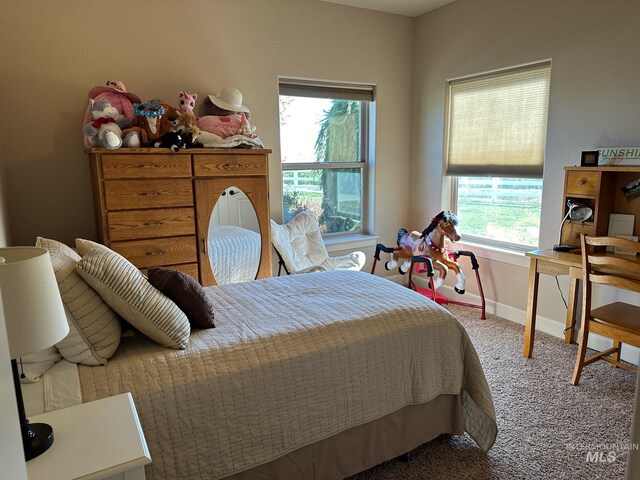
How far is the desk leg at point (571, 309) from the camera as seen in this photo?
9.25ft

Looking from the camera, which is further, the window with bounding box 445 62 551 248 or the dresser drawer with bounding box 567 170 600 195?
the window with bounding box 445 62 551 248

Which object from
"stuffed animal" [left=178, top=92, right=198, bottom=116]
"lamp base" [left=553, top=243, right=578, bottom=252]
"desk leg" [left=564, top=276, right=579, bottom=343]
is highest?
"stuffed animal" [left=178, top=92, right=198, bottom=116]

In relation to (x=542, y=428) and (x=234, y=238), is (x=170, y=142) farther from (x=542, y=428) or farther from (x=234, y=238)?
(x=542, y=428)

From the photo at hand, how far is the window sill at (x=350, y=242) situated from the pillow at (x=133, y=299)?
7.93 feet

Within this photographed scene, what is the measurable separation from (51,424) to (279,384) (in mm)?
666

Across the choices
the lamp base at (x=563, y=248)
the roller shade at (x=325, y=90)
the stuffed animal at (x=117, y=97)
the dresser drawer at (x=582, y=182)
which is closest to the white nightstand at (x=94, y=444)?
the stuffed animal at (x=117, y=97)

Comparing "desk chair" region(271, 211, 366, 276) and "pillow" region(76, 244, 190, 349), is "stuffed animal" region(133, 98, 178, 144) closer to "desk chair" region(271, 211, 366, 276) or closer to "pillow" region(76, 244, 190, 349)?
"desk chair" region(271, 211, 366, 276)

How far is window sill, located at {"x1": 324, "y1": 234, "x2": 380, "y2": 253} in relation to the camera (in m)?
3.87

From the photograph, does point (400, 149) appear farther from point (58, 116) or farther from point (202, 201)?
point (58, 116)

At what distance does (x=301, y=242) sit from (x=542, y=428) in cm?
208

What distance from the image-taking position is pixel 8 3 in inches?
98.4

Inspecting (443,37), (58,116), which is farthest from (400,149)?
(58,116)

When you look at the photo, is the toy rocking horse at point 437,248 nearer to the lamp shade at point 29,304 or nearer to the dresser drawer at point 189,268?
the dresser drawer at point 189,268

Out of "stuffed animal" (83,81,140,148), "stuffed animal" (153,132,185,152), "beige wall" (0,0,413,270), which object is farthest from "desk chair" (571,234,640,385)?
"stuffed animal" (83,81,140,148)
